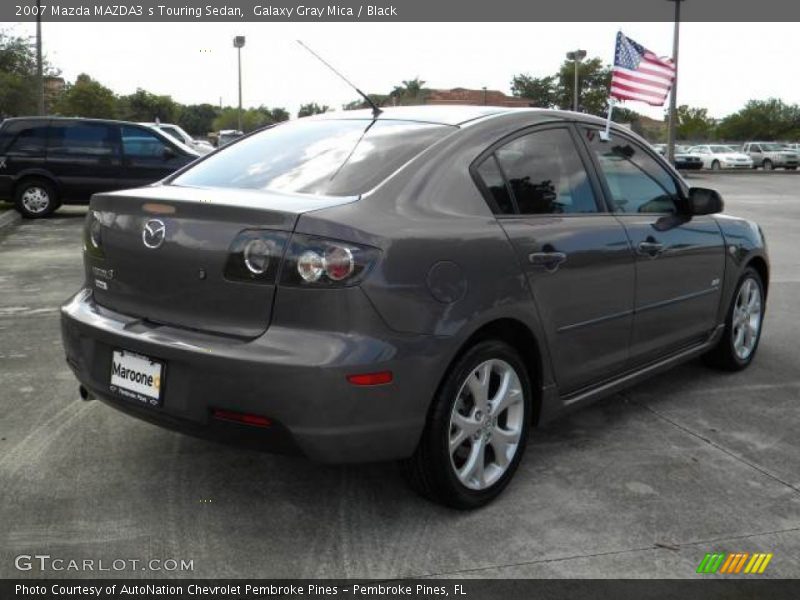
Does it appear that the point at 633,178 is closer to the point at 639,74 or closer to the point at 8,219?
the point at 639,74

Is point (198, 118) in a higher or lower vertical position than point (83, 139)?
higher

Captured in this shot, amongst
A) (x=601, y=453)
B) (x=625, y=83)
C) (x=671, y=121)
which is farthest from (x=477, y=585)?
(x=671, y=121)

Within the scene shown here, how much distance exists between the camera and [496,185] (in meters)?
3.40

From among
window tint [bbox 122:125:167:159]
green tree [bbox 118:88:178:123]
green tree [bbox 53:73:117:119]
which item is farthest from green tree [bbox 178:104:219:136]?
window tint [bbox 122:125:167:159]

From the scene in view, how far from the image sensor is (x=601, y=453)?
12.6 feet

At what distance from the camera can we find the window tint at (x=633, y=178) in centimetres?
408

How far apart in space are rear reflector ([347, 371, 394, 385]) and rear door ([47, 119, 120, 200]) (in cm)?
1230

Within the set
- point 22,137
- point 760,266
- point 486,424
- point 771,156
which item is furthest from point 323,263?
point 771,156

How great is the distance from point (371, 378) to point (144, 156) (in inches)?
497

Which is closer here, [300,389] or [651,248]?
[300,389]

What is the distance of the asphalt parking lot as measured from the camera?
9.37 feet

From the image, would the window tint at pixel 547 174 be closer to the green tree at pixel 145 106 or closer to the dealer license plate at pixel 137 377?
the dealer license plate at pixel 137 377

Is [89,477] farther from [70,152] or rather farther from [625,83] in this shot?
[70,152]

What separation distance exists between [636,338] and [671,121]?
88.1 ft
